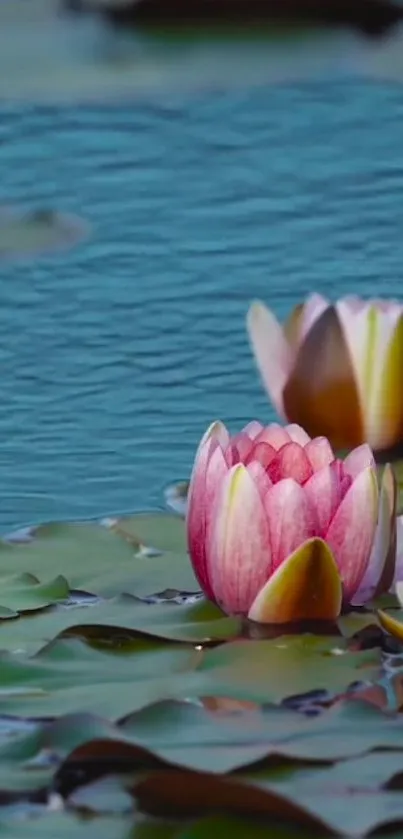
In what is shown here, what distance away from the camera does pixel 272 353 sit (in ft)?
5.82

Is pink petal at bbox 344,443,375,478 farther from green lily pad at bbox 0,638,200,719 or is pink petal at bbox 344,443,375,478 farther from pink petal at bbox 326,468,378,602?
green lily pad at bbox 0,638,200,719

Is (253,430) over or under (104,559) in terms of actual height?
over

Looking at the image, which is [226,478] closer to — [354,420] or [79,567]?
[79,567]

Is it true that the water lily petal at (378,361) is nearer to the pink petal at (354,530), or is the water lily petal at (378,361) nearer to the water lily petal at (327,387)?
the water lily petal at (327,387)

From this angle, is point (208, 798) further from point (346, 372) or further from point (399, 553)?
point (346, 372)

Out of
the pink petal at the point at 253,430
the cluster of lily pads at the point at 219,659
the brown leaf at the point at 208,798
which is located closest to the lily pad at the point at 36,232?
the cluster of lily pads at the point at 219,659

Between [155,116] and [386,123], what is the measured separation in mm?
314

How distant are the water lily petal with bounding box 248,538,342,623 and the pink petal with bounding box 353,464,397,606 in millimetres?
32

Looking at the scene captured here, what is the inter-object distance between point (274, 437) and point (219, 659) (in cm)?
19

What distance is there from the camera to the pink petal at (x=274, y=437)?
1408mm

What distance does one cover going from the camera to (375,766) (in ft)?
3.67

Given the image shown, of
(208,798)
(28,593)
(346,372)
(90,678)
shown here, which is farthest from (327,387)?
Result: (208,798)

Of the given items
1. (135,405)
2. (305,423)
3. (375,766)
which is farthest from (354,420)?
(375,766)

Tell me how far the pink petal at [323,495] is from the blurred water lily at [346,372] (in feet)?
1.16
